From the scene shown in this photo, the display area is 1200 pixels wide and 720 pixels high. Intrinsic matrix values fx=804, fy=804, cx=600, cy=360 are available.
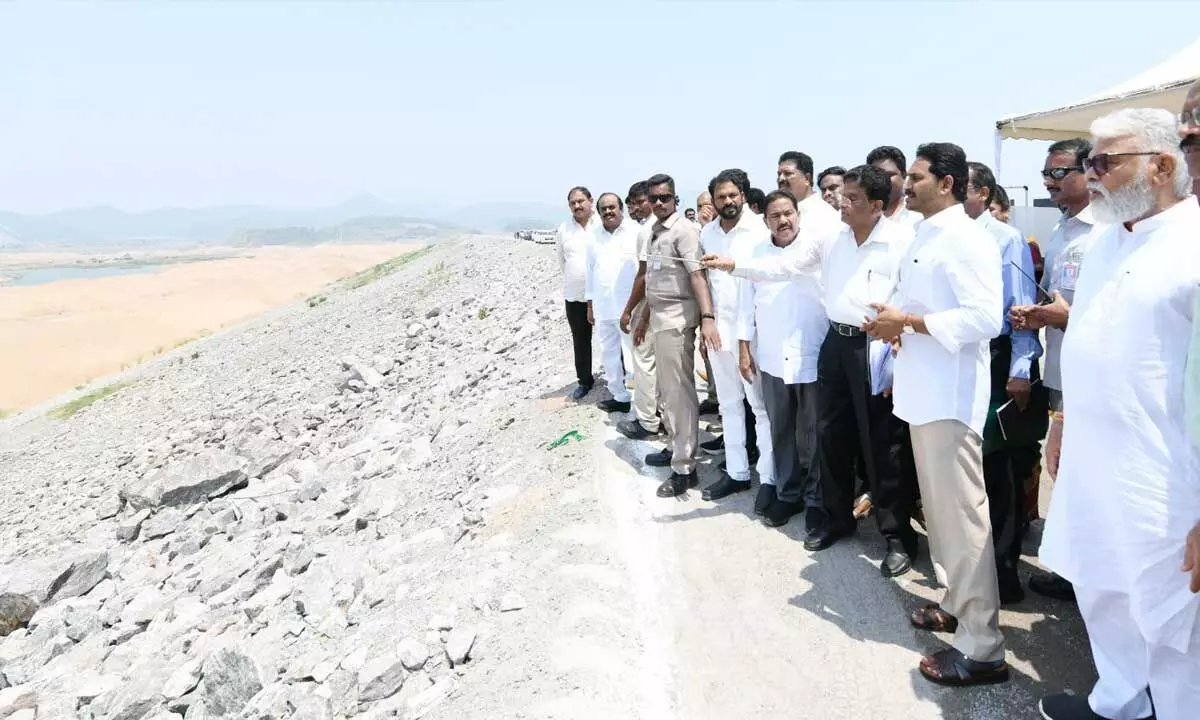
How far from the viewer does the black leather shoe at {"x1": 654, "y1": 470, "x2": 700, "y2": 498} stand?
4.92 meters

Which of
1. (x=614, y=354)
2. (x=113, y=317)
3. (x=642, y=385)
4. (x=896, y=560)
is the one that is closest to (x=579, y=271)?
(x=614, y=354)

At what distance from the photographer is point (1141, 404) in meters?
2.29

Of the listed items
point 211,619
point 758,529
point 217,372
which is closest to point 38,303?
point 217,372

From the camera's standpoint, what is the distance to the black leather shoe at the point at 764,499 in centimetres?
457

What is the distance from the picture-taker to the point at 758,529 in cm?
444

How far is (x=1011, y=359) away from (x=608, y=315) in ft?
11.6

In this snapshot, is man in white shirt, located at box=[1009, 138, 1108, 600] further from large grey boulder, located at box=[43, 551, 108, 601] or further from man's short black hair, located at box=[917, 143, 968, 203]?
large grey boulder, located at box=[43, 551, 108, 601]

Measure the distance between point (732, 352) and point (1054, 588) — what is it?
6.61 ft

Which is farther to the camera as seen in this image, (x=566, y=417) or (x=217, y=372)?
(x=217, y=372)

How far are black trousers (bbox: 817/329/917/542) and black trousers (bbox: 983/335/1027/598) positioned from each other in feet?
1.27

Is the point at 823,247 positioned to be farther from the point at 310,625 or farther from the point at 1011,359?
the point at 310,625

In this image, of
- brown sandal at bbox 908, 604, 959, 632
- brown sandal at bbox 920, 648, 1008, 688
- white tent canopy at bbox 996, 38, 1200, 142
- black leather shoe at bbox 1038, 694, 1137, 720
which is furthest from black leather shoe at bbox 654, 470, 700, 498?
white tent canopy at bbox 996, 38, 1200, 142

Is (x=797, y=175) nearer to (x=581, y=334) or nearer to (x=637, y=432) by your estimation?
(x=637, y=432)

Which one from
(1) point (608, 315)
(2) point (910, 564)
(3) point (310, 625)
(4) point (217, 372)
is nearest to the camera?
(2) point (910, 564)
